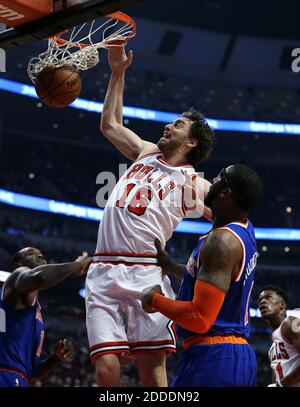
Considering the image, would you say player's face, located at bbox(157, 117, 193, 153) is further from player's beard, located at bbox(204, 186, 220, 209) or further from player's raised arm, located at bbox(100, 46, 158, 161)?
player's beard, located at bbox(204, 186, 220, 209)

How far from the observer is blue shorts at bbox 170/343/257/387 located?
3.74 meters

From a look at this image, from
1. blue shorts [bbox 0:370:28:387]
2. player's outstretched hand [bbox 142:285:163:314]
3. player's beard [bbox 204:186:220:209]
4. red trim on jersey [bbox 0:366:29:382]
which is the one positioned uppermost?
player's beard [bbox 204:186:220:209]

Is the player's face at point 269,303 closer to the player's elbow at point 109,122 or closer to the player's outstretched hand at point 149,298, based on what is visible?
the player's elbow at point 109,122

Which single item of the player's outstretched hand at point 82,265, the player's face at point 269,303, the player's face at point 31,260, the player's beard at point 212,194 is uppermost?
the player's face at point 31,260

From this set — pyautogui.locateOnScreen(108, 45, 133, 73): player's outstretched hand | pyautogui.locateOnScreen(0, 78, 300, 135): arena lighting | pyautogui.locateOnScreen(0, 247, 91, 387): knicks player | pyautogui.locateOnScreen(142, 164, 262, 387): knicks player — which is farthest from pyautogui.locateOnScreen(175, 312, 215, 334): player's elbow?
pyautogui.locateOnScreen(0, 78, 300, 135): arena lighting

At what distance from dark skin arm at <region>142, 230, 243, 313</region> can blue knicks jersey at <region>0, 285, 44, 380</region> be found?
223cm

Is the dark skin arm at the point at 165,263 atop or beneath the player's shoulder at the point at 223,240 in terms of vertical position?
atop

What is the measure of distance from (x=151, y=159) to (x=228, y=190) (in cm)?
134

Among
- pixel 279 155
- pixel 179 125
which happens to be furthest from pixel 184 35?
pixel 179 125

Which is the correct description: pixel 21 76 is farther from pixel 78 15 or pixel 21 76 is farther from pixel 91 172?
pixel 78 15

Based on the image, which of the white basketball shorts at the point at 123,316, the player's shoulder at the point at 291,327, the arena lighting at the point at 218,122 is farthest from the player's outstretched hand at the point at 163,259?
the arena lighting at the point at 218,122

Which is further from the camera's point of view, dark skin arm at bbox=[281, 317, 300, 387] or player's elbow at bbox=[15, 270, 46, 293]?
dark skin arm at bbox=[281, 317, 300, 387]

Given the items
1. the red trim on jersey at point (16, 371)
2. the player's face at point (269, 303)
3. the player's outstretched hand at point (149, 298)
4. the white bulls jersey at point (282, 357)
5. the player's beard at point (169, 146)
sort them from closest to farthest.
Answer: the player's outstretched hand at point (149, 298) < the player's beard at point (169, 146) < the red trim on jersey at point (16, 371) < the white bulls jersey at point (282, 357) < the player's face at point (269, 303)

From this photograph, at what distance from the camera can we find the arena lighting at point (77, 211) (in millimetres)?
24469
